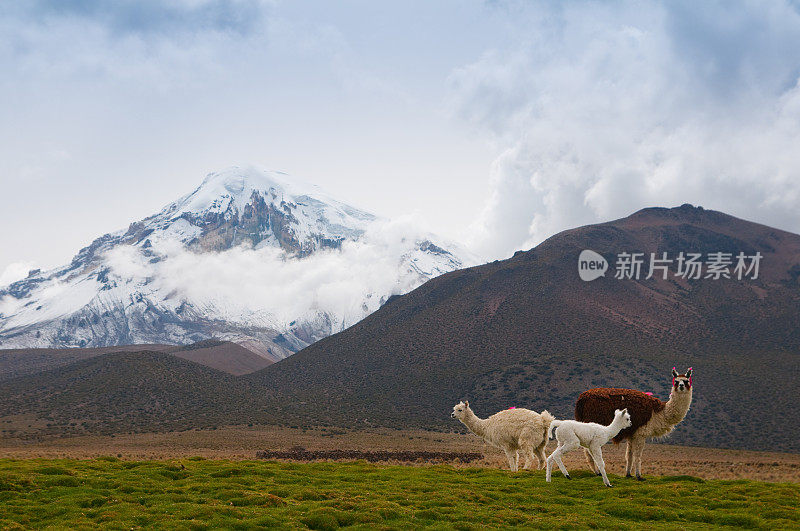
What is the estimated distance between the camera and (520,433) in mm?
23188

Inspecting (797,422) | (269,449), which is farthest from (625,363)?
(269,449)

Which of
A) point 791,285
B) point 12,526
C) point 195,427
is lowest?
point 195,427

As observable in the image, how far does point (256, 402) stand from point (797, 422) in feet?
245

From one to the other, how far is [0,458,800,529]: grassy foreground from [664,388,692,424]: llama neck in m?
2.27

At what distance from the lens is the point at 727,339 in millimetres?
96750

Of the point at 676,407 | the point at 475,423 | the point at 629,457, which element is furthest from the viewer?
the point at 475,423

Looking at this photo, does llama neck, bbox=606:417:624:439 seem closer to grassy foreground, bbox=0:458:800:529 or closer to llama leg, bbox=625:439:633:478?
grassy foreground, bbox=0:458:800:529

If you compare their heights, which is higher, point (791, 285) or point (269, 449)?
point (791, 285)

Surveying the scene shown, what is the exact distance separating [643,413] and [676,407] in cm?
117

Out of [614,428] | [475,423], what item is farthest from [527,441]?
[614,428]

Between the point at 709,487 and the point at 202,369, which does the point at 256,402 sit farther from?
the point at 709,487

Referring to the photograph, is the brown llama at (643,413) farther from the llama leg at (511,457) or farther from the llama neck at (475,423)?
the llama neck at (475,423)

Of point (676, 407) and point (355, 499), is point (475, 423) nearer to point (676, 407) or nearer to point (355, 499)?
point (676, 407)

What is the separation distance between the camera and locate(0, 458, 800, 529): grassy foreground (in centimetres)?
1455
